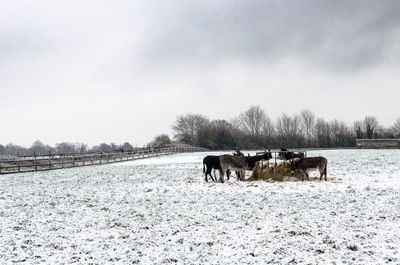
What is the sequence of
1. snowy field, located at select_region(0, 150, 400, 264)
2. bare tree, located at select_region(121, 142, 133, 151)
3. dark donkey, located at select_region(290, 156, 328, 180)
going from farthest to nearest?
bare tree, located at select_region(121, 142, 133, 151) < dark donkey, located at select_region(290, 156, 328, 180) < snowy field, located at select_region(0, 150, 400, 264)

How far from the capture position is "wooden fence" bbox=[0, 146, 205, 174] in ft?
118

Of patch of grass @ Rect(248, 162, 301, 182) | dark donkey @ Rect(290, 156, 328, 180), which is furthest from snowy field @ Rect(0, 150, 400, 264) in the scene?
patch of grass @ Rect(248, 162, 301, 182)

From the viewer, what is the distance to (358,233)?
10.0 metres

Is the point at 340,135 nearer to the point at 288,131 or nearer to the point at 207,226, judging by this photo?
the point at 288,131

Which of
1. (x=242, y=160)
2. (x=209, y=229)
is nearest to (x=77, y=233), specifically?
(x=209, y=229)

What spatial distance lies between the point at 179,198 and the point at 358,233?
7.39 meters

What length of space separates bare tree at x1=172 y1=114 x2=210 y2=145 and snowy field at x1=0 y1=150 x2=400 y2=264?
4781 inches

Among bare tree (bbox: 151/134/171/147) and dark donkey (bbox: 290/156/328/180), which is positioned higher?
bare tree (bbox: 151/134/171/147)

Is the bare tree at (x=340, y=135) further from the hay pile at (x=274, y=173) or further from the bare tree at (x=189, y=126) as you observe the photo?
the hay pile at (x=274, y=173)

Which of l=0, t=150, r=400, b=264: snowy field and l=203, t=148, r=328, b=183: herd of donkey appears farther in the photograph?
l=203, t=148, r=328, b=183: herd of donkey

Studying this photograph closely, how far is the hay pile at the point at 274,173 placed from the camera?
21.1 meters

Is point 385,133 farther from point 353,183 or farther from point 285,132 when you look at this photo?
point 353,183

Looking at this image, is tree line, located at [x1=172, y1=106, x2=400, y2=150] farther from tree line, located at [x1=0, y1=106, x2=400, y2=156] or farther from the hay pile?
the hay pile

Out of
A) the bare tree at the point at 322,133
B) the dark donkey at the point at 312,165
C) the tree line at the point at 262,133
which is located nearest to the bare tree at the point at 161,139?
the tree line at the point at 262,133
